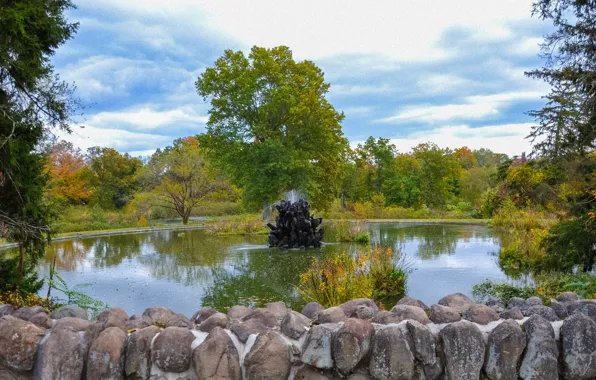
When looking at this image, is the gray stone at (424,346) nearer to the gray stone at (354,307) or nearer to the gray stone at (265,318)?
the gray stone at (354,307)

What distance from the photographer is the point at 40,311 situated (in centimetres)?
312

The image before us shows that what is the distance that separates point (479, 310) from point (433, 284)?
14.7ft

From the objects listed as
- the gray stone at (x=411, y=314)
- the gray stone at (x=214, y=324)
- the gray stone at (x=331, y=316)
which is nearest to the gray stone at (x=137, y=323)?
the gray stone at (x=214, y=324)

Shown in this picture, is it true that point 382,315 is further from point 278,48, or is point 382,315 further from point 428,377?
point 278,48

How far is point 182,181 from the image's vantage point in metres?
25.8

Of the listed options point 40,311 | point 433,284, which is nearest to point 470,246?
point 433,284

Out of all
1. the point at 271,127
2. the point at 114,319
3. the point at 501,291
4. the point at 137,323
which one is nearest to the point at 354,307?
the point at 137,323

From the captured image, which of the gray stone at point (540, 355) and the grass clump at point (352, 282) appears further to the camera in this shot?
the grass clump at point (352, 282)

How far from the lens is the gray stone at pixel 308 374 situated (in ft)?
8.22

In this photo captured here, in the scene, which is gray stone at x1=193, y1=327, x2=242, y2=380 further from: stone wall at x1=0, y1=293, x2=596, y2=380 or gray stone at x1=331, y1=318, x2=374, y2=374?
gray stone at x1=331, y1=318, x2=374, y2=374

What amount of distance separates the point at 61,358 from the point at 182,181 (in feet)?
78.3

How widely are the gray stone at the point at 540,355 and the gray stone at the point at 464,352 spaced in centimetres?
25

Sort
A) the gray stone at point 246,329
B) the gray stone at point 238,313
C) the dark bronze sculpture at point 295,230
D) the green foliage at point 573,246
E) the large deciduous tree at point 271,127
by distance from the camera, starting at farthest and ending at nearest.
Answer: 1. the large deciduous tree at point 271,127
2. the dark bronze sculpture at point 295,230
3. the green foliage at point 573,246
4. the gray stone at point 238,313
5. the gray stone at point 246,329

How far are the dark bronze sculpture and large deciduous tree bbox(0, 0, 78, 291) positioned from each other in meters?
7.73
